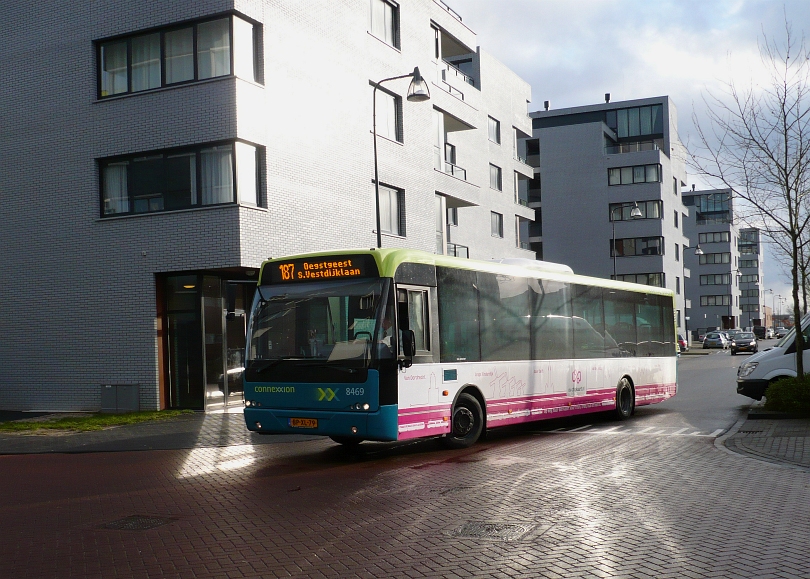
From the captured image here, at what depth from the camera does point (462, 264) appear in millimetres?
13555

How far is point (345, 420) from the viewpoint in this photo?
11.6 meters

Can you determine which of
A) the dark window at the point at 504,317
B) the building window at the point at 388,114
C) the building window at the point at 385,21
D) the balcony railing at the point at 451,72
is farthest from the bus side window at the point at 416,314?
the balcony railing at the point at 451,72

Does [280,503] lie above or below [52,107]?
below

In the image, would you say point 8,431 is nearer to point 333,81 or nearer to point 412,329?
point 412,329

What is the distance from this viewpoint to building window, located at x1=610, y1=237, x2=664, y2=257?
7338cm

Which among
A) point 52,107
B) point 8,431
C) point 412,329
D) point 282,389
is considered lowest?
point 8,431

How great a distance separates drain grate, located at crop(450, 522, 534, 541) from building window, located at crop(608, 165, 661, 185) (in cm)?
7016

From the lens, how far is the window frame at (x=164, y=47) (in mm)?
20906

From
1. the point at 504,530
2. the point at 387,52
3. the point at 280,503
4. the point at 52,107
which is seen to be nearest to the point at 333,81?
the point at 387,52

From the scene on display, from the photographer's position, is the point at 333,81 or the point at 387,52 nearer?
the point at 333,81

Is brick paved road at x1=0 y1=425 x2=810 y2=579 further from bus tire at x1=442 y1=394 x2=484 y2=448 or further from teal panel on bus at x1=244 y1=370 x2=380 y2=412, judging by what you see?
teal panel on bus at x1=244 y1=370 x2=380 y2=412

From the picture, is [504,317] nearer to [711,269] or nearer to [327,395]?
[327,395]

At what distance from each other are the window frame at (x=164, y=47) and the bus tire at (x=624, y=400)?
11367 mm

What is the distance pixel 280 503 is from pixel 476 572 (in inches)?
134
